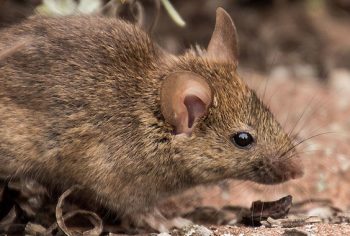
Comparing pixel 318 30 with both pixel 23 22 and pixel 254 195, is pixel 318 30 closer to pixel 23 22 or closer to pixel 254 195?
pixel 254 195

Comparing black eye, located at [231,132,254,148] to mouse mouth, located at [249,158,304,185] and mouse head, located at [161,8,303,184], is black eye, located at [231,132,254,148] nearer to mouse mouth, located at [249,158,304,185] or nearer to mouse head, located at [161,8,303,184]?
mouse head, located at [161,8,303,184]

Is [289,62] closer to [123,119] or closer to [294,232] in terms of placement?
[123,119]

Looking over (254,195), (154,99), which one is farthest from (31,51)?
(254,195)

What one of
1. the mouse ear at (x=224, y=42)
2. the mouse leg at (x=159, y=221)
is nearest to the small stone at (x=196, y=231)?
the mouse leg at (x=159, y=221)

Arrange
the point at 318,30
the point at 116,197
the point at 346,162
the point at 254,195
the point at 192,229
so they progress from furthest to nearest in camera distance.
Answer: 1. the point at 318,30
2. the point at 346,162
3. the point at 254,195
4. the point at 116,197
5. the point at 192,229

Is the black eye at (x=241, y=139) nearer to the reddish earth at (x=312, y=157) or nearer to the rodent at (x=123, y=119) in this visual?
the rodent at (x=123, y=119)

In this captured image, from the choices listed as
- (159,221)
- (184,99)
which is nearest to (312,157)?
(159,221)

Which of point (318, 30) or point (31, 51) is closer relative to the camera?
point (31, 51)

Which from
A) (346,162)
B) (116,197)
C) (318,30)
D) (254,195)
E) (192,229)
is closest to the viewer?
(192,229)
